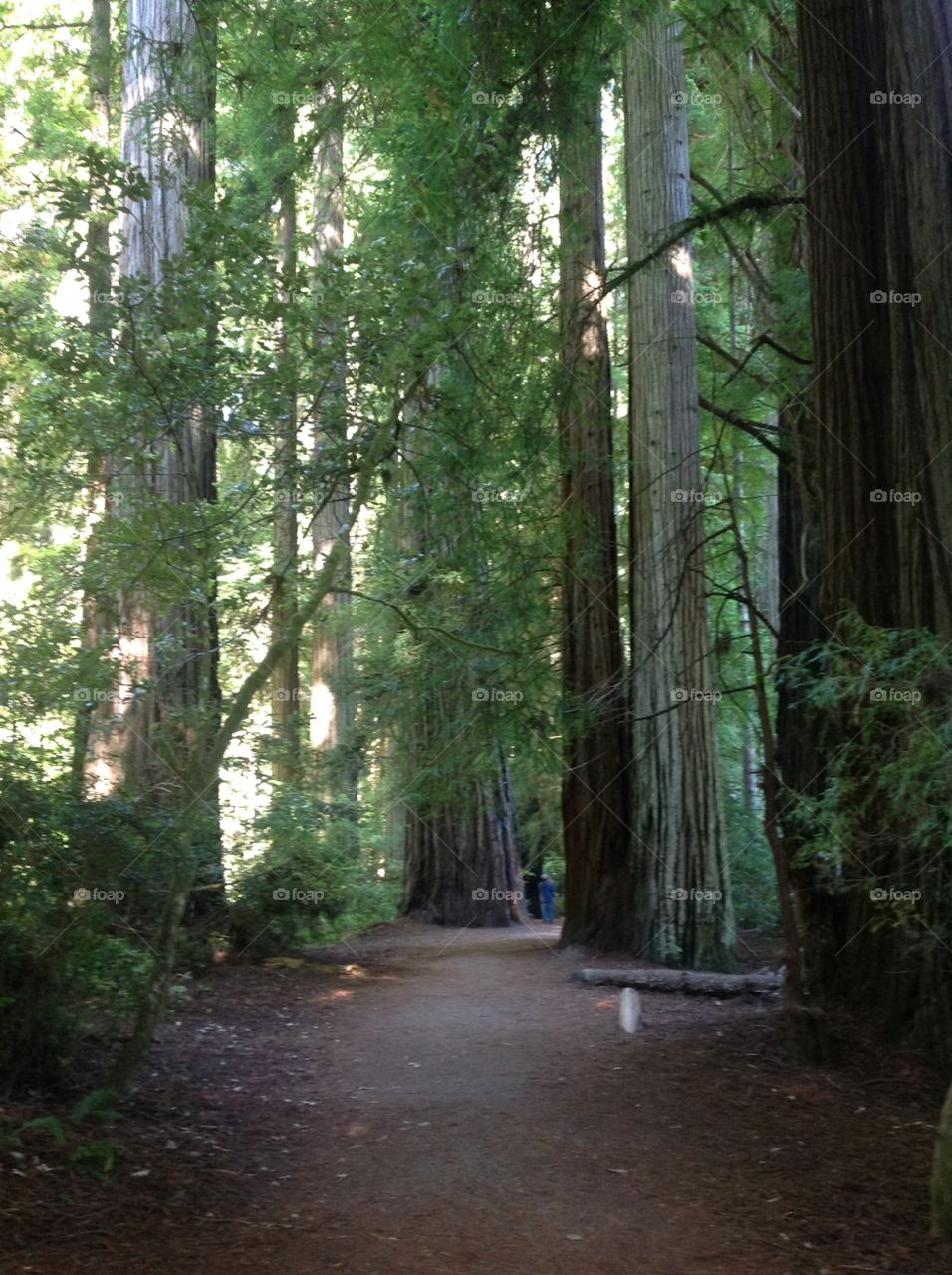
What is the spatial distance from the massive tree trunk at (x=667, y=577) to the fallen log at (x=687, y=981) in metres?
0.94

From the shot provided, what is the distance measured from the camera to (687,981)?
421 inches

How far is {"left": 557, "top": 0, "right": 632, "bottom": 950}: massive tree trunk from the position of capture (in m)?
12.6

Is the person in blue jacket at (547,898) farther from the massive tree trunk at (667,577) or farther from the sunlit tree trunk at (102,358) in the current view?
the sunlit tree trunk at (102,358)

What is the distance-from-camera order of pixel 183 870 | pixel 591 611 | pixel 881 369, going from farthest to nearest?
1. pixel 591 611
2. pixel 881 369
3. pixel 183 870

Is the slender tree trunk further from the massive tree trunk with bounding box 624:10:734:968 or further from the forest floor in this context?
the massive tree trunk with bounding box 624:10:734:968

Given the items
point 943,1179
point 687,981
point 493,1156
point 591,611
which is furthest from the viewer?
point 591,611

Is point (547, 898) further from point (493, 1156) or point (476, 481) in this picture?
point (493, 1156)

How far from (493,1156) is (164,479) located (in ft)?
23.7

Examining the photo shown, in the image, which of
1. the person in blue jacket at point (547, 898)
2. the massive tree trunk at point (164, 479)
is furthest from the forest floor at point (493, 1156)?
the person in blue jacket at point (547, 898)

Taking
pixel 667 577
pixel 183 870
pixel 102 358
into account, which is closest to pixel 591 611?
pixel 667 577

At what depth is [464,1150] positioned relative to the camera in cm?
660

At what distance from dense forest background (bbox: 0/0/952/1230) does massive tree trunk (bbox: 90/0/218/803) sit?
6 cm

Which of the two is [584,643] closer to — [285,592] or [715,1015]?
[715,1015]

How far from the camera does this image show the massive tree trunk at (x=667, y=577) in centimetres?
1213
